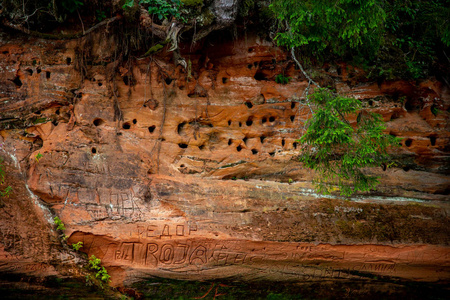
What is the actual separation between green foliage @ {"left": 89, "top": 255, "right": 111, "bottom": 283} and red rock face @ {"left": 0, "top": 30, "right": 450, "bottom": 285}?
0.52 ft

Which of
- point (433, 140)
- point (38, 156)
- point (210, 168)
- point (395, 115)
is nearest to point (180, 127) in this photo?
point (210, 168)

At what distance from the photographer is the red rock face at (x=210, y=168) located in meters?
7.56

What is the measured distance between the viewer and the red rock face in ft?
24.8

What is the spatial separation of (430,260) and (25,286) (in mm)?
7917

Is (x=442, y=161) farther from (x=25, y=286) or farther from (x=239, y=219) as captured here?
(x=25, y=286)

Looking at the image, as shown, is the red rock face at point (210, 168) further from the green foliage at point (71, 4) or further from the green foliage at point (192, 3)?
the green foliage at point (192, 3)

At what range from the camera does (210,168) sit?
8.07m

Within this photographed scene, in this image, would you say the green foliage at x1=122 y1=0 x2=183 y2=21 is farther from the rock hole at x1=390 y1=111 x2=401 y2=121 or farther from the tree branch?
the rock hole at x1=390 y1=111 x2=401 y2=121

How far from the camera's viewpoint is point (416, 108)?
8422 mm

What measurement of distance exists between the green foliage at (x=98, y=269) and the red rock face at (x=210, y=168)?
160 mm

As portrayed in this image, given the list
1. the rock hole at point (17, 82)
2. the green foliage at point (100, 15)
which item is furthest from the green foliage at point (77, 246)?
the green foliage at point (100, 15)

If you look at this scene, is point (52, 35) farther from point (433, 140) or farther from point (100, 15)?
point (433, 140)

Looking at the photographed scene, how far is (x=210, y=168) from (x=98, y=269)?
2.94 m

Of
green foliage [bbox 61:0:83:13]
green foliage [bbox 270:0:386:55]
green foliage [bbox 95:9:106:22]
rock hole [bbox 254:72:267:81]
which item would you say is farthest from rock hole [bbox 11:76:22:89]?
green foliage [bbox 270:0:386:55]
